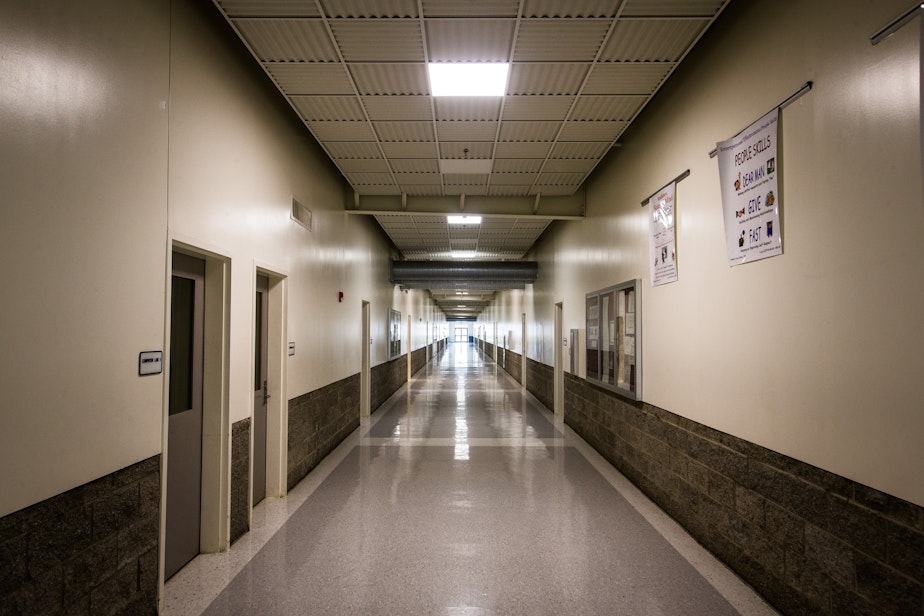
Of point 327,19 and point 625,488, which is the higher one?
point 327,19

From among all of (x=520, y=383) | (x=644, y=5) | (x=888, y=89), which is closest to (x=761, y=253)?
(x=888, y=89)

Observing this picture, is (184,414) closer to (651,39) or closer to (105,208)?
(105,208)

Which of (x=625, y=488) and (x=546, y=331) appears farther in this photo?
(x=546, y=331)

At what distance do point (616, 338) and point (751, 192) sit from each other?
2556 mm

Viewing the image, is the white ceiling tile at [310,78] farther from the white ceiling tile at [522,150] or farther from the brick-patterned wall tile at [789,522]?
the brick-patterned wall tile at [789,522]

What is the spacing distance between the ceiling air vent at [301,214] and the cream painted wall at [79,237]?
2.02 m

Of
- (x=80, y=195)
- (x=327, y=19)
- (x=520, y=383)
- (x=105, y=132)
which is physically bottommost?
(x=520, y=383)

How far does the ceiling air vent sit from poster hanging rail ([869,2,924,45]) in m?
4.07

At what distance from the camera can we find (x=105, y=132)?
6.71 ft

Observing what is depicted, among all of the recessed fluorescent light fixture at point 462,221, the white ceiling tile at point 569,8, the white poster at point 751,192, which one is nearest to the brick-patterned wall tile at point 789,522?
the white poster at point 751,192

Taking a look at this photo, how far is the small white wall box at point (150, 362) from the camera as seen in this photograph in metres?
2.29

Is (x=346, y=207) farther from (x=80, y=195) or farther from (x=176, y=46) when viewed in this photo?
(x=80, y=195)

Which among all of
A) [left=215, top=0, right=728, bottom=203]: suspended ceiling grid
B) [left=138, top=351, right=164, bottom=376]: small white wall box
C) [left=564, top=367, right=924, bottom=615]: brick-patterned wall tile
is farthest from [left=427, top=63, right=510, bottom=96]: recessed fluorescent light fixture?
[left=564, top=367, right=924, bottom=615]: brick-patterned wall tile

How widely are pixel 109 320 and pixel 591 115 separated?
3.75 m
